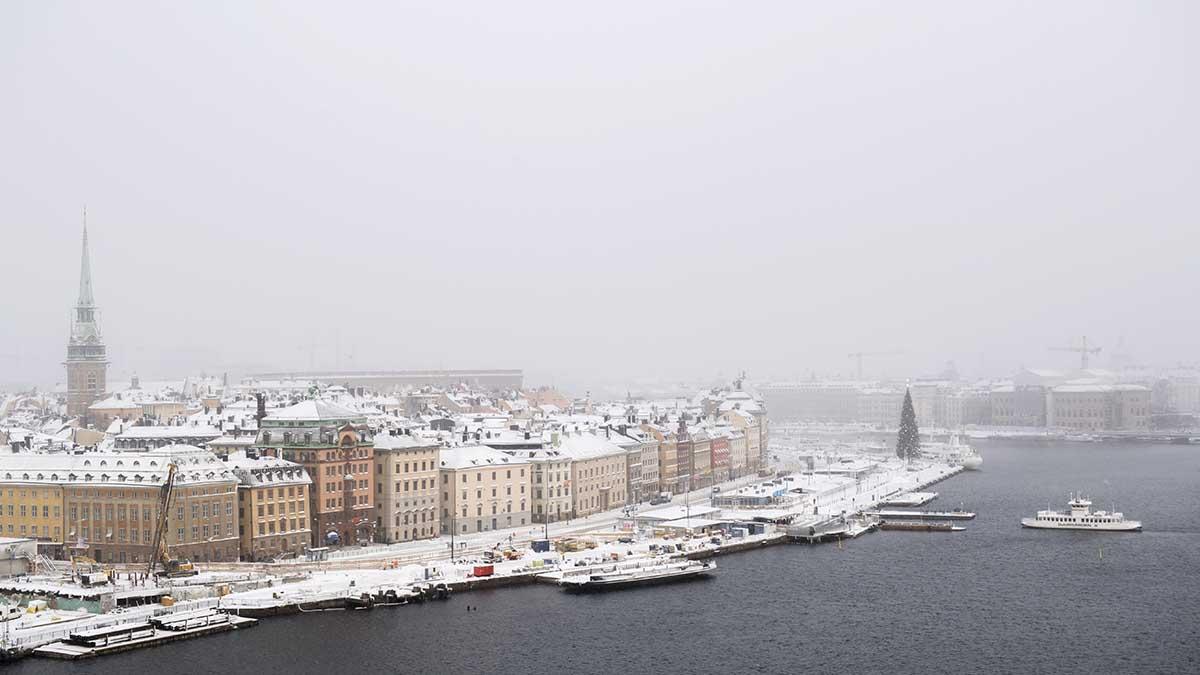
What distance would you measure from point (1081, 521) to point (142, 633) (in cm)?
4714

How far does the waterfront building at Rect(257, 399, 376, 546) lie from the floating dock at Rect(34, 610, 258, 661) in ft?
44.7

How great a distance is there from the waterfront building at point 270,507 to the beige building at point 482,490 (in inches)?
328

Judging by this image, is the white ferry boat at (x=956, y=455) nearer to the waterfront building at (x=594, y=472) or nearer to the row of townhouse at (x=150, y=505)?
the waterfront building at (x=594, y=472)

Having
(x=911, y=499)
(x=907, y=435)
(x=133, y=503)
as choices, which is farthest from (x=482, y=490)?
(x=907, y=435)

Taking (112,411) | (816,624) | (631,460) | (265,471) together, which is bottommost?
(816,624)

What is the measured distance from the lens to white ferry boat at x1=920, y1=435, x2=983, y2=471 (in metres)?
113

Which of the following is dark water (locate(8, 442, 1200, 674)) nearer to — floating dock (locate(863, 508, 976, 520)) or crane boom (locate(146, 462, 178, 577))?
crane boom (locate(146, 462, 178, 577))

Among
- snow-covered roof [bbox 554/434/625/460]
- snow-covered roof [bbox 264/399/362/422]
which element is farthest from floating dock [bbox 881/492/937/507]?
snow-covered roof [bbox 264/399/362/422]

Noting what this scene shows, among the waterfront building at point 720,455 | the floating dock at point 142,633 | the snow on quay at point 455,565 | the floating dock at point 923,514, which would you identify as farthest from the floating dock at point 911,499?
the floating dock at point 142,633

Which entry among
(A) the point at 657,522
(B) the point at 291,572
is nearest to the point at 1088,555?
(A) the point at 657,522

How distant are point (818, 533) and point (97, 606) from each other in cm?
3517

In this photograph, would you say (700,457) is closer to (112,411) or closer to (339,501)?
(339,501)

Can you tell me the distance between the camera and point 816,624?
4738 cm

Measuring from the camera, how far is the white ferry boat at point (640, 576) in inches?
2146
